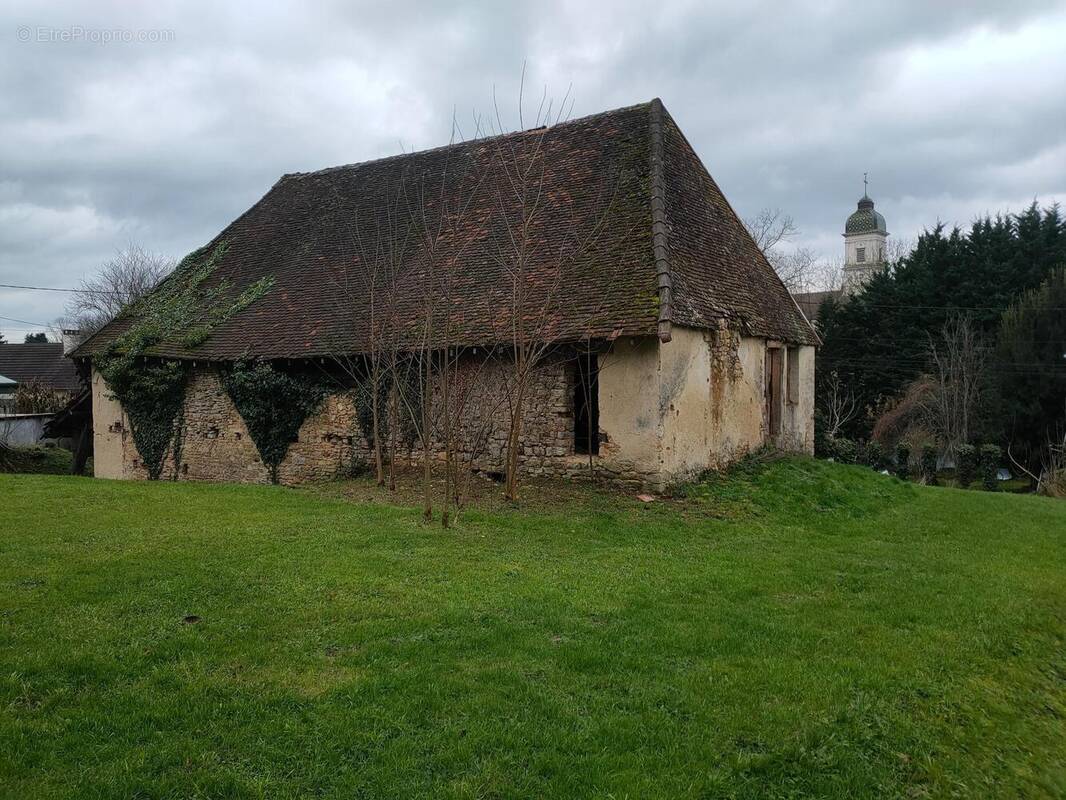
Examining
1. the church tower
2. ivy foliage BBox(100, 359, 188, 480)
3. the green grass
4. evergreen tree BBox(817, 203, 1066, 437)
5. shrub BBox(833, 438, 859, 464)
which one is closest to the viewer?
ivy foliage BBox(100, 359, 188, 480)

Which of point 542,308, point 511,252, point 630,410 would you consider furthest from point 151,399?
point 630,410

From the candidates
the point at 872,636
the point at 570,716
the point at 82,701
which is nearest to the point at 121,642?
the point at 82,701

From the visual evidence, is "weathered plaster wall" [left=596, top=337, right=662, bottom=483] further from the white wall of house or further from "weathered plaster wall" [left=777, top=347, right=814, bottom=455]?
"weathered plaster wall" [left=777, top=347, right=814, bottom=455]

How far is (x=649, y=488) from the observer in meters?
10.9

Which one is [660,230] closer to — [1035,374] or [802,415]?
[802,415]

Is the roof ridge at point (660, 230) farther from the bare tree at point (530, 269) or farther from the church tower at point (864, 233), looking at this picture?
the church tower at point (864, 233)

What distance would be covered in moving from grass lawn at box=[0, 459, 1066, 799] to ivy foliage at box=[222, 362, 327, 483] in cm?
555

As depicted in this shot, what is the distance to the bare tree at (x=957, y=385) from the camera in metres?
26.4

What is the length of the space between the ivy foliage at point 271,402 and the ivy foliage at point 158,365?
1.64m

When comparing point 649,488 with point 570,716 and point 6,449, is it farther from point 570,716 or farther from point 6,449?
point 6,449

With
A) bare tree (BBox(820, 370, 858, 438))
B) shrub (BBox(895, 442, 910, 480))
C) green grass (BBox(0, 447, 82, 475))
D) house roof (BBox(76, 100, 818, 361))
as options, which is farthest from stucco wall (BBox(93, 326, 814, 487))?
bare tree (BBox(820, 370, 858, 438))

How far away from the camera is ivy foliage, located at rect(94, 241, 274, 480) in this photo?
15.7 meters

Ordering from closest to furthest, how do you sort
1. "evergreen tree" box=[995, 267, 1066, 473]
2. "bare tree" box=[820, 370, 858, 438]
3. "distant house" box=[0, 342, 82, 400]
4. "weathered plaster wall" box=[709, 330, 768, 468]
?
1. "weathered plaster wall" box=[709, 330, 768, 468]
2. "evergreen tree" box=[995, 267, 1066, 473]
3. "bare tree" box=[820, 370, 858, 438]
4. "distant house" box=[0, 342, 82, 400]

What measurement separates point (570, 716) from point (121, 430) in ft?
53.2
